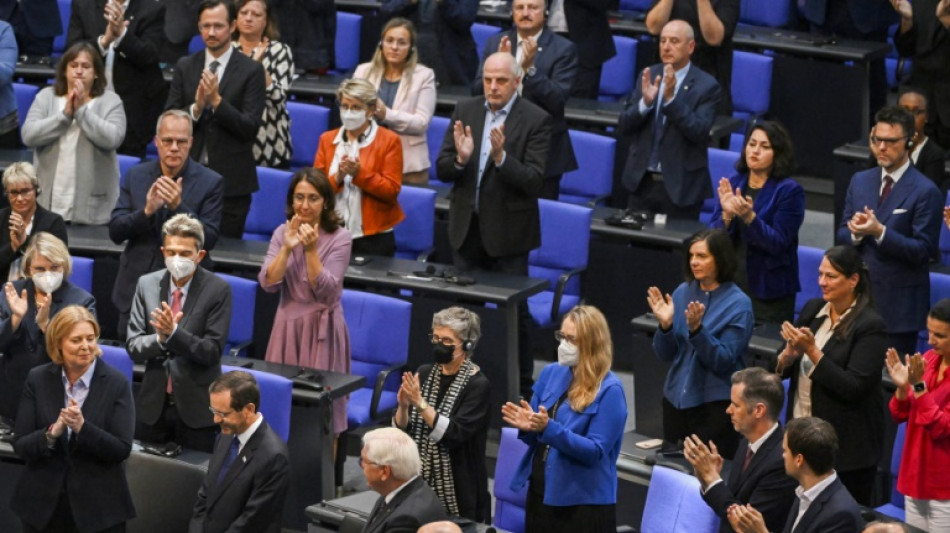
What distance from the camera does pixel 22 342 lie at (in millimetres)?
7012

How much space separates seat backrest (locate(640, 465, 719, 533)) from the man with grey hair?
2.46 meters

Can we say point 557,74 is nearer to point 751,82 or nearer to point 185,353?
point 751,82

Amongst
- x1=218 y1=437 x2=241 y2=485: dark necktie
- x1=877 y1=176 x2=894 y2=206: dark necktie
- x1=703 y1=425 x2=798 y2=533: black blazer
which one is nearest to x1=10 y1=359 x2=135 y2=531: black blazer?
x1=218 y1=437 x2=241 y2=485: dark necktie

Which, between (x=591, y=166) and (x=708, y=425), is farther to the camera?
(x=591, y=166)

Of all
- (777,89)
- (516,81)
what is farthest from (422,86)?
(777,89)

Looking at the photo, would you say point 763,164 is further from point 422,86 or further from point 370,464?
point 370,464

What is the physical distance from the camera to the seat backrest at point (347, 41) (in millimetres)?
10773

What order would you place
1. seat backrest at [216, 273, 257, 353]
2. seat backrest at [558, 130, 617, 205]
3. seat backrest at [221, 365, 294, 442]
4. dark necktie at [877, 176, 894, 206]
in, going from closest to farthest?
seat backrest at [221, 365, 294, 442] < dark necktie at [877, 176, 894, 206] < seat backrest at [216, 273, 257, 353] < seat backrest at [558, 130, 617, 205]

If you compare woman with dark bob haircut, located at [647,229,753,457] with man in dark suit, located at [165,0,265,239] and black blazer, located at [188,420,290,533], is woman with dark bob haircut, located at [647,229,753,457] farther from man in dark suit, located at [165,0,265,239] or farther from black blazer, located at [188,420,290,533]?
man in dark suit, located at [165,0,265,239]

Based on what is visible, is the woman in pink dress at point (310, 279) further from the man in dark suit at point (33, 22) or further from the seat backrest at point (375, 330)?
the man in dark suit at point (33, 22)

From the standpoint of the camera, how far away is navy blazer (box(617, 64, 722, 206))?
8.43 meters

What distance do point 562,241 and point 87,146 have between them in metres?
2.42

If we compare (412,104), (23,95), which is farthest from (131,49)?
(412,104)

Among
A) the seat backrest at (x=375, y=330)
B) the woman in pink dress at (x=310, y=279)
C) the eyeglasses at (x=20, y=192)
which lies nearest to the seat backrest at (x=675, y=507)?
the woman in pink dress at (x=310, y=279)
